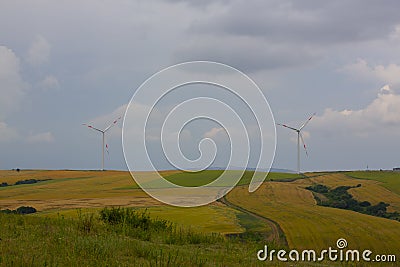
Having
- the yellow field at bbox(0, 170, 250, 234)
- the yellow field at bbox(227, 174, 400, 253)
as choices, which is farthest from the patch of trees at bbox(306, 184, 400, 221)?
the yellow field at bbox(0, 170, 250, 234)

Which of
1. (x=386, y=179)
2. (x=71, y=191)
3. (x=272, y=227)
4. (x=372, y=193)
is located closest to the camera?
(x=272, y=227)

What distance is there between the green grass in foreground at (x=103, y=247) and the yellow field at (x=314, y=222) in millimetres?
10383

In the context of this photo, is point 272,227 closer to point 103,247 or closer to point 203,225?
point 203,225

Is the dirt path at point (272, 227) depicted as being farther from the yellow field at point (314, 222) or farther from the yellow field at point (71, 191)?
the yellow field at point (71, 191)

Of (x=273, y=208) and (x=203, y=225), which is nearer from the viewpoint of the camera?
(x=203, y=225)

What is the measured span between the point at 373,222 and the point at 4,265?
3231cm

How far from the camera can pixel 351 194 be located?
2378 inches

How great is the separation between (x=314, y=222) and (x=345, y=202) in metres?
20.6

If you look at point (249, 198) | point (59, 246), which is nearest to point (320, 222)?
point (249, 198)

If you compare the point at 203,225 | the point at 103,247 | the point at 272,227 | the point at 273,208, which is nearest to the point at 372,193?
the point at 273,208

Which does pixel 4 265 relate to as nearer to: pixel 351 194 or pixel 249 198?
pixel 249 198

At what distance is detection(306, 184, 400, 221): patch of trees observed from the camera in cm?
4800

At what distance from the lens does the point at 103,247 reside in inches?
426

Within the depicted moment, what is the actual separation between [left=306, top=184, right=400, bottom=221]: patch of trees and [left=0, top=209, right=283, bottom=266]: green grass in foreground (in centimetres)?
3482
